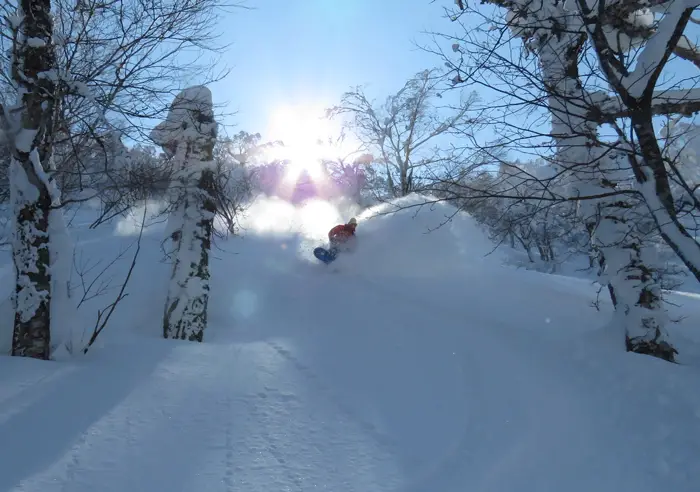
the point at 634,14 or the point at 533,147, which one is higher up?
the point at 634,14

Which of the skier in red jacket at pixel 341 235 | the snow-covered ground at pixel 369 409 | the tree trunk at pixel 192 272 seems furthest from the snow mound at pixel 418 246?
the tree trunk at pixel 192 272

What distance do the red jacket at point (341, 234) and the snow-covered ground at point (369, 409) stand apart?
4887 millimetres

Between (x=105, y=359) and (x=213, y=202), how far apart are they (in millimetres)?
3561

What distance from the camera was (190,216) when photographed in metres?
6.81

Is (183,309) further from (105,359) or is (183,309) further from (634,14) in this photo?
(634,14)

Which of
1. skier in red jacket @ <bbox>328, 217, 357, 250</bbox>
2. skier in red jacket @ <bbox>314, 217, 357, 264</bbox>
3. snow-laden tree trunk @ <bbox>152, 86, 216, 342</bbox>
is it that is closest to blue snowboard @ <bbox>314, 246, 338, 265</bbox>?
skier in red jacket @ <bbox>314, 217, 357, 264</bbox>

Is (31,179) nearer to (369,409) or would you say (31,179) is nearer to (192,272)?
(192,272)

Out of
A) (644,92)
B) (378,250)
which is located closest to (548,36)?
(644,92)

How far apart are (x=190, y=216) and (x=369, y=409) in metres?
4.54

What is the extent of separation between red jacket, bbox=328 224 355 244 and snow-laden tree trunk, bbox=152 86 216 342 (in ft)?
16.1

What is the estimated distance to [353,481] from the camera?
8.73ft

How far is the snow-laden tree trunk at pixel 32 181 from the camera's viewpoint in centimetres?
369

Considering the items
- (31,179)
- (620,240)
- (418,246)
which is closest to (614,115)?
(620,240)

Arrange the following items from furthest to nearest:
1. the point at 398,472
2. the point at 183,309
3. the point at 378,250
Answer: the point at 378,250, the point at 183,309, the point at 398,472
